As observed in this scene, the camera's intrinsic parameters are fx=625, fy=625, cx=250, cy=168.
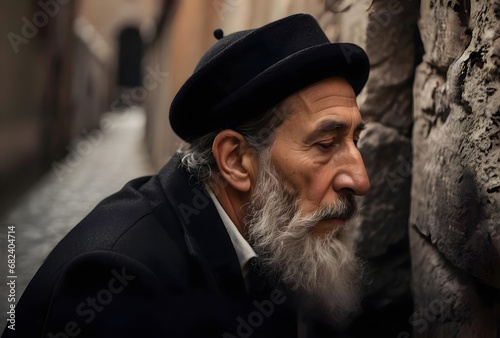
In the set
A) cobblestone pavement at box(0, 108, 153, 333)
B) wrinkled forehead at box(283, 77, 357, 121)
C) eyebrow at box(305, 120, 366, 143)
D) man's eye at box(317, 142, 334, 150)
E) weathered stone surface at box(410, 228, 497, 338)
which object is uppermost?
wrinkled forehead at box(283, 77, 357, 121)

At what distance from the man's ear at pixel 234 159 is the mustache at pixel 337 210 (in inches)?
8.6

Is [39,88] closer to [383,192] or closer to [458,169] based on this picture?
[383,192]

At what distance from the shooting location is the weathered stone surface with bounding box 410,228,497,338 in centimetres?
175

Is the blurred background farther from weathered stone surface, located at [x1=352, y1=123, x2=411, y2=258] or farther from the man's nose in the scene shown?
the man's nose

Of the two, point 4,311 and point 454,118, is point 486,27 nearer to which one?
point 454,118

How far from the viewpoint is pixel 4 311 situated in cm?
287

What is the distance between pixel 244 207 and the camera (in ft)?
6.07

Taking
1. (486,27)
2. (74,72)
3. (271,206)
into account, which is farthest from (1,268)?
(74,72)

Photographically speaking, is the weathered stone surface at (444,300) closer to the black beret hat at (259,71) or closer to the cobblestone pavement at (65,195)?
the black beret hat at (259,71)

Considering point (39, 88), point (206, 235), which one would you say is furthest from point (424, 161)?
point (39, 88)

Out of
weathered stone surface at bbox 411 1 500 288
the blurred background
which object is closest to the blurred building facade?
the blurred background

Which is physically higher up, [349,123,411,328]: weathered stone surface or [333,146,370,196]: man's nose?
[333,146,370,196]: man's nose

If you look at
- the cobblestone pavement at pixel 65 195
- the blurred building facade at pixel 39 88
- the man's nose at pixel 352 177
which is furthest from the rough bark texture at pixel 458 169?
the blurred building facade at pixel 39 88

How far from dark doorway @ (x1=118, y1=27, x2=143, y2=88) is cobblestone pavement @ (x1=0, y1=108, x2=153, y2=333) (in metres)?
14.6
